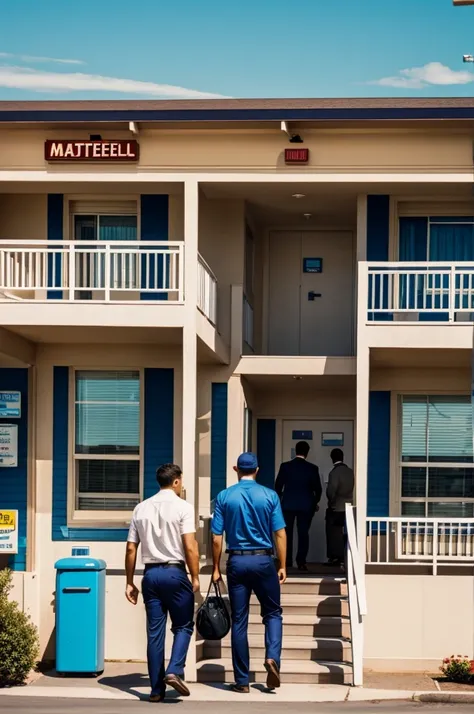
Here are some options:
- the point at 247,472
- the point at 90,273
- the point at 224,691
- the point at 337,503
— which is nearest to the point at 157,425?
the point at 90,273

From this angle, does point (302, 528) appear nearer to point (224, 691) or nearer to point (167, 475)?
point (224, 691)

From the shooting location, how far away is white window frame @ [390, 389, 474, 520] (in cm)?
1786

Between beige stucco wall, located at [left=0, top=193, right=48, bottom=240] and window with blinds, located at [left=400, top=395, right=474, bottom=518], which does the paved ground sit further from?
beige stucco wall, located at [left=0, top=193, right=48, bottom=240]

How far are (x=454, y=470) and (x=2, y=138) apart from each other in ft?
24.9

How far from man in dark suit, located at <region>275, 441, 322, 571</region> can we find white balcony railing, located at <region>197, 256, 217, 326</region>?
2.25 meters

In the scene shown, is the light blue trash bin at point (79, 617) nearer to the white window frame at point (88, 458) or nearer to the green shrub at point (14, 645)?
the green shrub at point (14, 645)

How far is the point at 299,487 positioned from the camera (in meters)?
17.4

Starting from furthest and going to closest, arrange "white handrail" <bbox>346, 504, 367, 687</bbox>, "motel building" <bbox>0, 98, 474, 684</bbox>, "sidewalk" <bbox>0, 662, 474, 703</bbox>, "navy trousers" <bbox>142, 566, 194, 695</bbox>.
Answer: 1. "motel building" <bbox>0, 98, 474, 684</bbox>
2. "white handrail" <bbox>346, 504, 367, 687</bbox>
3. "sidewalk" <bbox>0, 662, 474, 703</bbox>
4. "navy trousers" <bbox>142, 566, 194, 695</bbox>

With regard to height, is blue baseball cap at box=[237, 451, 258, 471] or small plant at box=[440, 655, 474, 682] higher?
blue baseball cap at box=[237, 451, 258, 471]

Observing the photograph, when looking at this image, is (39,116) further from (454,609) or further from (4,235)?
(454,609)

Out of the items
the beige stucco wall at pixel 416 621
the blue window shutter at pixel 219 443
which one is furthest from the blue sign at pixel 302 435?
the beige stucco wall at pixel 416 621

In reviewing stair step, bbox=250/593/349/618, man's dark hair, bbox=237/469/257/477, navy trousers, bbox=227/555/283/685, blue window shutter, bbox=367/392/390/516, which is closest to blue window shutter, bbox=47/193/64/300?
blue window shutter, bbox=367/392/390/516

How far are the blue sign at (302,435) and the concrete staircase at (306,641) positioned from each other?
9.07 feet

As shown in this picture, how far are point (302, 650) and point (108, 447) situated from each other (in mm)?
4294
